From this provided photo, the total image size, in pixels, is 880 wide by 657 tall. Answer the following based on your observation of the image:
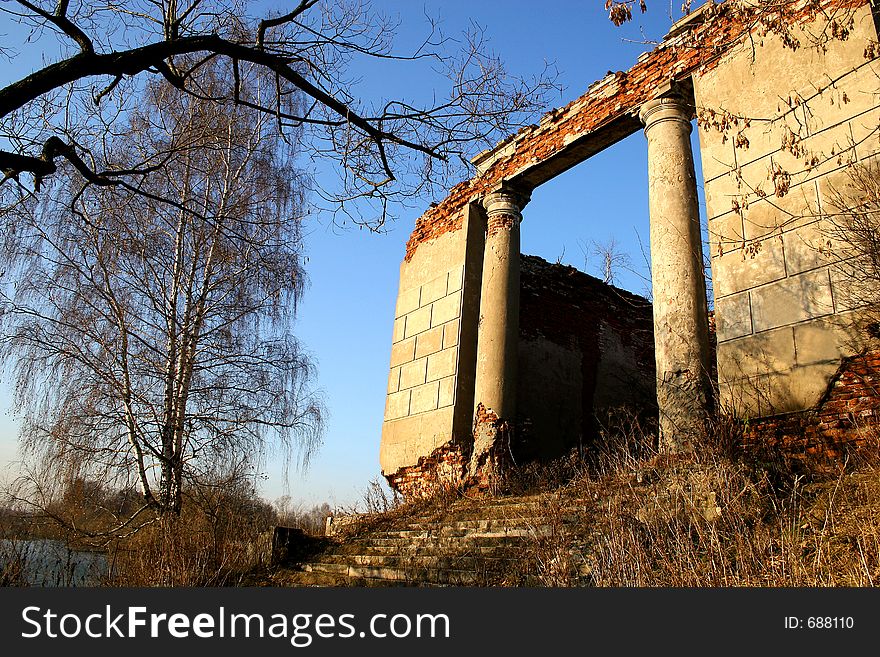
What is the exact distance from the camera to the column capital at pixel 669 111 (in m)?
8.38

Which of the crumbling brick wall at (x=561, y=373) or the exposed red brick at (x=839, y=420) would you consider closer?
the exposed red brick at (x=839, y=420)

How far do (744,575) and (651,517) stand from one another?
106 cm

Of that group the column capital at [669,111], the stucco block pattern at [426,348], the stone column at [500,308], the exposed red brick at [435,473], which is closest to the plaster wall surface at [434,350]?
the stucco block pattern at [426,348]

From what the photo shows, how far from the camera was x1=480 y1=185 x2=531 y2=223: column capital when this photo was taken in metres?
11.0

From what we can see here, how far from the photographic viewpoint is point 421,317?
1167 centimetres

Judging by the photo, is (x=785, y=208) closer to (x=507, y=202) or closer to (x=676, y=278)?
(x=676, y=278)

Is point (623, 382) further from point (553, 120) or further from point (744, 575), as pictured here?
point (744, 575)

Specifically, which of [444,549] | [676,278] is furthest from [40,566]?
[676,278]

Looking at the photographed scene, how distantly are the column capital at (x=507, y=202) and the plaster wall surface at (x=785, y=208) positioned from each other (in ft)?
12.7

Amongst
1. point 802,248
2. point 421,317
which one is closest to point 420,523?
point 421,317

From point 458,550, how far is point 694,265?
425 cm

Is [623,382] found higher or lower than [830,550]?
higher

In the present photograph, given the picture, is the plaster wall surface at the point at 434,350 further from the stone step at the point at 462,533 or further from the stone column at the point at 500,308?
the stone step at the point at 462,533

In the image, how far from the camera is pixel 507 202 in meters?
11.0
